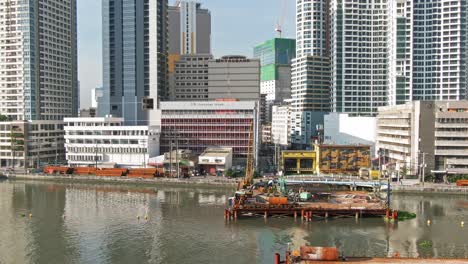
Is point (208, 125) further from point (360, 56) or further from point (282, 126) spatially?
point (282, 126)

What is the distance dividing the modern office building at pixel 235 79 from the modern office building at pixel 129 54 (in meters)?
17.5

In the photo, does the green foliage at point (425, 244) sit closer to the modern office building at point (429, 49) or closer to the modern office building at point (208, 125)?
the modern office building at point (208, 125)

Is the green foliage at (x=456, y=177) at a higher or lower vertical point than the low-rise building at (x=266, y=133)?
lower

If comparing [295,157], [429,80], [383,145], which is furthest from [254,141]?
[429,80]

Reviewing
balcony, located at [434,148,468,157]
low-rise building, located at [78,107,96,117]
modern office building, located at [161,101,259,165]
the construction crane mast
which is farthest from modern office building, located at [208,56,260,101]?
balcony, located at [434,148,468,157]

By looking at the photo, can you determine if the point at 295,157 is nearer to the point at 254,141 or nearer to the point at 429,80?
the point at 254,141

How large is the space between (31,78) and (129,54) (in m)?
23.9

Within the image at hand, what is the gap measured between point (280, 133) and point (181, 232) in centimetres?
10963

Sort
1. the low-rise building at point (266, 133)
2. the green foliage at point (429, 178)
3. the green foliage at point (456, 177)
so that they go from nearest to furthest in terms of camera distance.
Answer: the green foliage at point (456, 177) < the green foliage at point (429, 178) < the low-rise building at point (266, 133)

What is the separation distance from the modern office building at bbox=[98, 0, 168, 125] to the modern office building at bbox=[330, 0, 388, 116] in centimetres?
4653

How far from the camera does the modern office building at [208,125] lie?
102 m

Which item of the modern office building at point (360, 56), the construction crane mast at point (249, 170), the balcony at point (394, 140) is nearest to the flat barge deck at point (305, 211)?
the construction crane mast at point (249, 170)

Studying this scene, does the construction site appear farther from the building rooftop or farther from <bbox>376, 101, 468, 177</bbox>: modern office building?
<bbox>376, 101, 468, 177</bbox>: modern office building

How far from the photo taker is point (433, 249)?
45.2 meters
